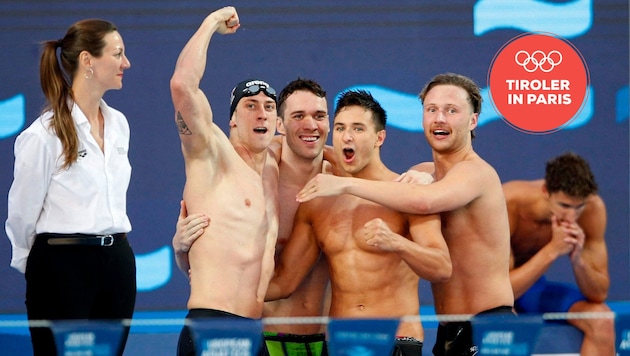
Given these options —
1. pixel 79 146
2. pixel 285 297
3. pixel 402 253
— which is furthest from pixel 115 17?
pixel 402 253

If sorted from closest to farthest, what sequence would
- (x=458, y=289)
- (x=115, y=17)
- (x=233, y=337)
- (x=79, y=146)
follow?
(x=233, y=337) → (x=79, y=146) → (x=458, y=289) → (x=115, y=17)

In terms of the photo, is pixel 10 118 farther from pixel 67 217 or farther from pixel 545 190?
pixel 545 190

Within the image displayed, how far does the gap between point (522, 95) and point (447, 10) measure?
61 cm

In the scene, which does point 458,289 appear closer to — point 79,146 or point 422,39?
point 422,39

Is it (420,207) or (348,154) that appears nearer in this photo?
(420,207)

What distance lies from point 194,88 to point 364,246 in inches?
40.9

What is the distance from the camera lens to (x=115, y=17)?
472 centimetres

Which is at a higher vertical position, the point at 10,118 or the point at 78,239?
the point at 10,118

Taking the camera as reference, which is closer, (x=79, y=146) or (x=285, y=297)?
(x=79, y=146)

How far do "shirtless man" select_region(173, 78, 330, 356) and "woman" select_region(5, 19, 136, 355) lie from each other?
31.7 inches

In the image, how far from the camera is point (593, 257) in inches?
190

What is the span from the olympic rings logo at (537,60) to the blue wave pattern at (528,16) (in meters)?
0.12

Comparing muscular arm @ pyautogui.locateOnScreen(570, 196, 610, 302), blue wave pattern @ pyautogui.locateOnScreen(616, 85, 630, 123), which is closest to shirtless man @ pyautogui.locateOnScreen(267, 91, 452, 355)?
muscular arm @ pyautogui.locateOnScreen(570, 196, 610, 302)

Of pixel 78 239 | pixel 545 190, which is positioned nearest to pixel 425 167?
pixel 545 190
